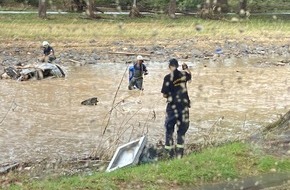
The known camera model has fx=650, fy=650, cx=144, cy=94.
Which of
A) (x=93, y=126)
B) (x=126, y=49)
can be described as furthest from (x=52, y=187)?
(x=126, y=49)

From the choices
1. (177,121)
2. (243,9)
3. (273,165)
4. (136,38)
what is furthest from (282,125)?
(243,9)

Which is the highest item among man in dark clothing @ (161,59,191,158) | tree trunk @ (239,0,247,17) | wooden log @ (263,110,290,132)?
man in dark clothing @ (161,59,191,158)

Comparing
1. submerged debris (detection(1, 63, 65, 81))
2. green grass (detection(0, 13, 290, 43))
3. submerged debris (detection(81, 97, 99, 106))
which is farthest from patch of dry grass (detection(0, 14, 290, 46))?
submerged debris (detection(81, 97, 99, 106))

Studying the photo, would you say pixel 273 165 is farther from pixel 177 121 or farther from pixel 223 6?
pixel 223 6

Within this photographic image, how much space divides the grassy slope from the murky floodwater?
1818 millimetres

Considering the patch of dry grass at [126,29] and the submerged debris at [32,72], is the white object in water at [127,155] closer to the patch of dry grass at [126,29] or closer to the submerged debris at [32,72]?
the submerged debris at [32,72]

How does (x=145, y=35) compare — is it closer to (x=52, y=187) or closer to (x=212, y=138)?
(x=212, y=138)

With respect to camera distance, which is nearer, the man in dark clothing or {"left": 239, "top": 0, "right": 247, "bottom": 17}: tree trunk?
the man in dark clothing

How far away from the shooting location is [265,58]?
28891 millimetres

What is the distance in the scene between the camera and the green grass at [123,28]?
32.6 meters

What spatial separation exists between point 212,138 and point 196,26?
1072 inches

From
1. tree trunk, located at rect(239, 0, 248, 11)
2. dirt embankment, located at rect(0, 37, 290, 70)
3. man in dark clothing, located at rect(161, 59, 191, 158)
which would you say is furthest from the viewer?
tree trunk, located at rect(239, 0, 248, 11)

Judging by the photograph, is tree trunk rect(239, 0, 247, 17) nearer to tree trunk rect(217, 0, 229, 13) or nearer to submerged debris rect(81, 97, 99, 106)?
tree trunk rect(217, 0, 229, 13)

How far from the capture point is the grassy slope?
8875mm
